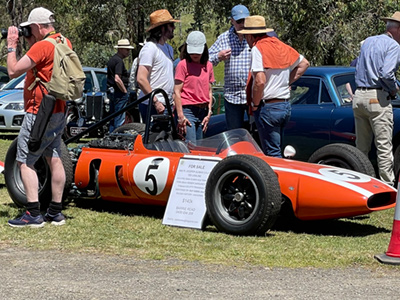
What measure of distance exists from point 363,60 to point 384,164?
1.15 metres

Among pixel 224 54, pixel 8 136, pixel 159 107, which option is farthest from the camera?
pixel 8 136

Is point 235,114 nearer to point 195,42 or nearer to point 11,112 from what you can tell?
point 195,42

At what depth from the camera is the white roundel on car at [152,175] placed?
24.0 feet

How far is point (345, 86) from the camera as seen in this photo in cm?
1013

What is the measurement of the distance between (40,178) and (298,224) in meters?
2.52

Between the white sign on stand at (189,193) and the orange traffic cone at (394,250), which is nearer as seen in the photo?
the orange traffic cone at (394,250)

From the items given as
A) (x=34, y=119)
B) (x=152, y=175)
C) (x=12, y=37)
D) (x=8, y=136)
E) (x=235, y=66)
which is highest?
(x=12, y=37)

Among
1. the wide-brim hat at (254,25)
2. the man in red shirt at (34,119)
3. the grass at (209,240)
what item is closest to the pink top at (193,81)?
the wide-brim hat at (254,25)

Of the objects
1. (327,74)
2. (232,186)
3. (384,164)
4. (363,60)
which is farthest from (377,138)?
(232,186)

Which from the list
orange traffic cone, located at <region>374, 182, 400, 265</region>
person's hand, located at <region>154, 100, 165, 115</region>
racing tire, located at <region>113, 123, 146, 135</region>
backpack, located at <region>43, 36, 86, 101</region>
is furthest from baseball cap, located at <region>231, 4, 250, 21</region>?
orange traffic cone, located at <region>374, 182, 400, 265</region>

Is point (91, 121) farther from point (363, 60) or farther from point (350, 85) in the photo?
point (363, 60)

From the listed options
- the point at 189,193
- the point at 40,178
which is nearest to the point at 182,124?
the point at 189,193

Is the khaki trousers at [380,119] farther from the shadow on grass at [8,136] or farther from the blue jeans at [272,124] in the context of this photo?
the shadow on grass at [8,136]

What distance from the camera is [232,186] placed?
262 inches
